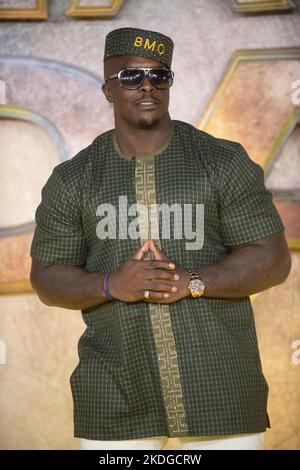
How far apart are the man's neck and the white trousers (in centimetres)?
100

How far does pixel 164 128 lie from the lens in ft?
10.6

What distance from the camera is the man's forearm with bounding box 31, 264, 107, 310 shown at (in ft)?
10.1

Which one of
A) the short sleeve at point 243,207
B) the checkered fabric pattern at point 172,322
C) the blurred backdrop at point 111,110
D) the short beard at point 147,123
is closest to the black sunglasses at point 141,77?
the short beard at point 147,123

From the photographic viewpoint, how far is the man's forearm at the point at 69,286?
10.1ft

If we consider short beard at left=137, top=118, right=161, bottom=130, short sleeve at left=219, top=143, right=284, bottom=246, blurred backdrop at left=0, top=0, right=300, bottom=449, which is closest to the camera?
short sleeve at left=219, top=143, right=284, bottom=246

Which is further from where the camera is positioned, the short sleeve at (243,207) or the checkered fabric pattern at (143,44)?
the checkered fabric pattern at (143,44)

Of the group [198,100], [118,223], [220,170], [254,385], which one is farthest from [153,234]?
[198,100]

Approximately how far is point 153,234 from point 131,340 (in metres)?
0.37

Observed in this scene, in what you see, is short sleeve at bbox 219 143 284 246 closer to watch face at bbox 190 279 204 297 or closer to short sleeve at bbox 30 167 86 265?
watch face at bbox 190 279 204 297

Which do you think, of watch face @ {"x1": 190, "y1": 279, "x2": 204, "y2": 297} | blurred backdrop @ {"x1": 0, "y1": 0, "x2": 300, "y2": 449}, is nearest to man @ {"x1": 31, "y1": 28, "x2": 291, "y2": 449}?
watch face @ {"x1": 190, "y1": 279, "x2": 204, "y2": 297}

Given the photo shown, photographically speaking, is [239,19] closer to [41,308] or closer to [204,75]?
[204,75]

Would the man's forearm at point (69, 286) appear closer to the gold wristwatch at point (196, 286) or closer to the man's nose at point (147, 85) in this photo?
the gold wristwatch at point (196, 286)

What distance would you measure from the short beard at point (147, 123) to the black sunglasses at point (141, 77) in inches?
4.5

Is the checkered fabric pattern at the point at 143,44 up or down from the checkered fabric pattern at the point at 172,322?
up
